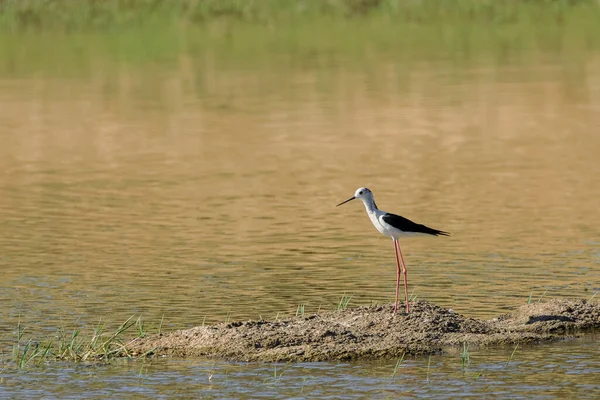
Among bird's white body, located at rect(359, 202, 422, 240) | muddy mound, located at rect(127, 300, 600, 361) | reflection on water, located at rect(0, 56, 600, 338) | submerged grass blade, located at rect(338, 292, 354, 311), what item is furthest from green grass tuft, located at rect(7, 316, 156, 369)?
bird's white body, located at rect(359, 202, 422, 240)

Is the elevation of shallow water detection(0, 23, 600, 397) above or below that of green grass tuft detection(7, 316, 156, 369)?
below

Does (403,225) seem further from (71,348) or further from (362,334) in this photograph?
(71,348)

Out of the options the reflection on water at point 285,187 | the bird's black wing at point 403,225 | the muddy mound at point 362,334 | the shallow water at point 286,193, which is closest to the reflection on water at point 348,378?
the shallow water at point 286,193

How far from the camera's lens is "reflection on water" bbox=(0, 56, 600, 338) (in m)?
15.2

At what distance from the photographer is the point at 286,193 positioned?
21.8m

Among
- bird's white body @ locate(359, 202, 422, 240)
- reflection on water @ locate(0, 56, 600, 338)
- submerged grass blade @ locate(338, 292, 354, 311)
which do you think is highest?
bird's white body @ locate(359, 202, 422, 240)

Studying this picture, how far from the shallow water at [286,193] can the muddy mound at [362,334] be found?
288 millimetres

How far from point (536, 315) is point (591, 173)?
1011 cm

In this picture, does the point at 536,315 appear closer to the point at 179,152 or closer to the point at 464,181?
the point at 464,181

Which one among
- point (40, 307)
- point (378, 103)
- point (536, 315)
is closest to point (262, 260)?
point (40, 307)

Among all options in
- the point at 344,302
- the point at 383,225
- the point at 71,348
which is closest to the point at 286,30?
the point at 344,302

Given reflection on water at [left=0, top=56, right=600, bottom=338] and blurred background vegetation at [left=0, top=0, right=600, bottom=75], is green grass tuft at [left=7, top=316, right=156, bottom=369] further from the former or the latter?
blurred background vegetation at [left=0, top=0, right=600, bottom=75]

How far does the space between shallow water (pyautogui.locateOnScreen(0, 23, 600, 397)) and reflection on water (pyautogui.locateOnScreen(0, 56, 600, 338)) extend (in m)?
0.06

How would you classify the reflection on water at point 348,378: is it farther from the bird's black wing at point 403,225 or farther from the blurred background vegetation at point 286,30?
the blurred background vegetation at point 286,30
